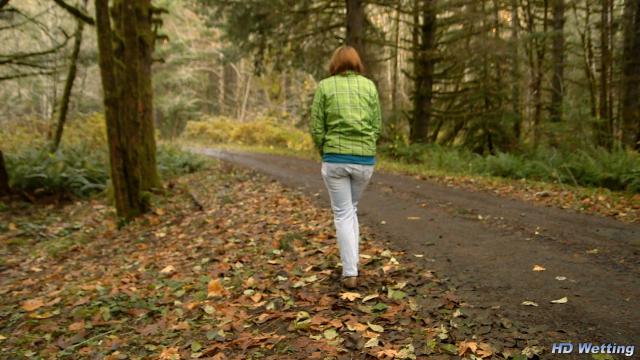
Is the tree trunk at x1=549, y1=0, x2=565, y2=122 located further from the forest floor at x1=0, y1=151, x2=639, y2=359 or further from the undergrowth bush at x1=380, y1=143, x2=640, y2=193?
the forest floor at x1=0, y1=151, x2=639, y2=359

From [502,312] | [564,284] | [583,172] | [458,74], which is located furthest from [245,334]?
[458,74]

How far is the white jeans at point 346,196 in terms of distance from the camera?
4.52 m

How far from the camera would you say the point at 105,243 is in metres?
8.65

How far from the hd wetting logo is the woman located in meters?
2.03

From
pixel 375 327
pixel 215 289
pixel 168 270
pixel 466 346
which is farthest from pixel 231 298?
pixel 466 346

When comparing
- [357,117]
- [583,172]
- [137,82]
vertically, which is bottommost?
[583,172]

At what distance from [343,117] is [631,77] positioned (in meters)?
12.1

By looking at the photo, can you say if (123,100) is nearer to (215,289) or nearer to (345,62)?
(215,289)

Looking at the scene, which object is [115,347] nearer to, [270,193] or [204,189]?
[270,193]

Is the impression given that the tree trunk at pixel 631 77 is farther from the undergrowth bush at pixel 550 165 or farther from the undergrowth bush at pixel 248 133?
the undergrowth bush at pixel 248 133

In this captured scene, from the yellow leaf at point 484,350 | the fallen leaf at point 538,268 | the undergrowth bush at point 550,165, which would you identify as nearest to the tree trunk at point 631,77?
the undergrowth bush at point 550,165

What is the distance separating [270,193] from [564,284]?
294 inches

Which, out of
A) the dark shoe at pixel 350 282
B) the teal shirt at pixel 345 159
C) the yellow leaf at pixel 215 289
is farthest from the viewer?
the yellow leaf at pixel 215 289

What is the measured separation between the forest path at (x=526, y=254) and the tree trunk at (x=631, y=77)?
242 inches
